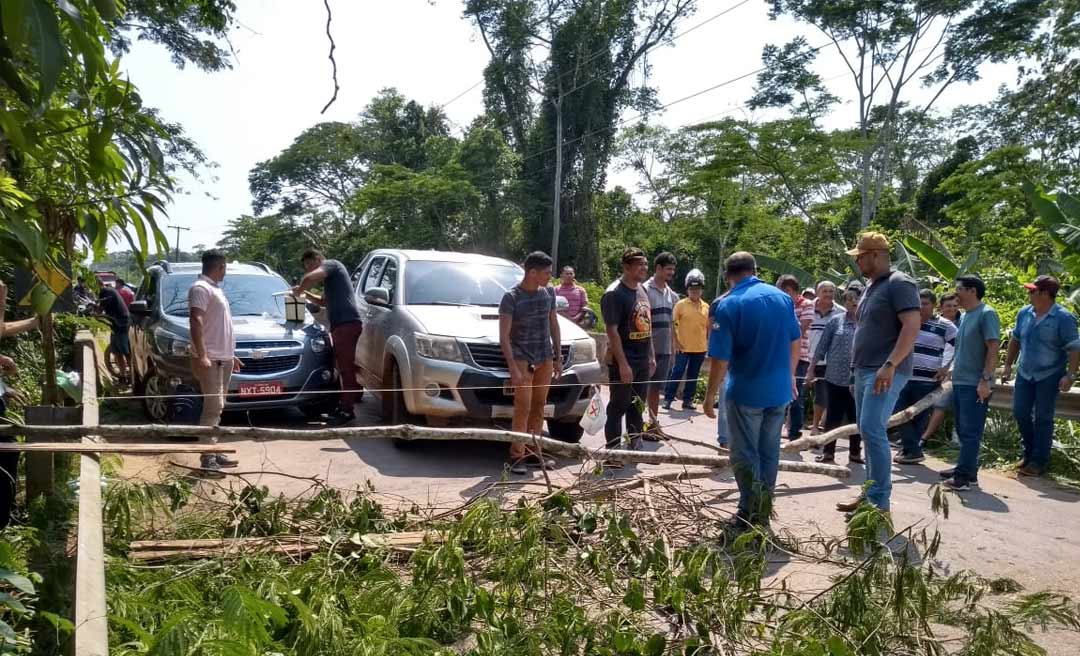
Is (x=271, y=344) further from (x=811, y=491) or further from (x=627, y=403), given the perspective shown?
(x=811, y=491)

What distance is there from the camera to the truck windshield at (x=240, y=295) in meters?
8.77

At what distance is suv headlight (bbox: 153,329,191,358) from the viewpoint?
7.81 metres

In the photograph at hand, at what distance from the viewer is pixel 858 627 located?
3.29 meters

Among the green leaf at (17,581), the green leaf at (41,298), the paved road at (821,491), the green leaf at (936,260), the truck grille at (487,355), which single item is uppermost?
the green leaf at (936,260)

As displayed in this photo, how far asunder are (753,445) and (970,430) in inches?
108

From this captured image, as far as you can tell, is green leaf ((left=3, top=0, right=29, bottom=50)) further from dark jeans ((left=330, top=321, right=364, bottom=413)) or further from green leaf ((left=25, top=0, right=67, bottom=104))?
dark jeans ((left=330, top=321, right=364, bottom=413))

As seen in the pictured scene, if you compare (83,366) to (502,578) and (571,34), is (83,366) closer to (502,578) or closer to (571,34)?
(502,578)

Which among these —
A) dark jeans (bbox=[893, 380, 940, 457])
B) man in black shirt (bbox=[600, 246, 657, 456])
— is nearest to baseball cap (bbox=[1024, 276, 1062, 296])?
dark jeans (bbox=[893, 380, 940, 457])

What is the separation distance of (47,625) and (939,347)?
7.71 metres

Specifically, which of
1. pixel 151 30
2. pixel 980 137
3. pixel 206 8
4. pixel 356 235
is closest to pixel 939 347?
pixel 206 8

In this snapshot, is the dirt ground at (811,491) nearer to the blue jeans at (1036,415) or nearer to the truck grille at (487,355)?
the blue jeans at (1036,415)

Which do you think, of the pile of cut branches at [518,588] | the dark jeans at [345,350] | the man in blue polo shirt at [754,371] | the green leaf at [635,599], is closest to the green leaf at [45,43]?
the pile of cut branches at [518,588]

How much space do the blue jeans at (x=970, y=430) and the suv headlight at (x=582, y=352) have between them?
10.7 ft

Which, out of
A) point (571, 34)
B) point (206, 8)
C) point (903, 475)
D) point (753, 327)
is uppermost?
point (571, 34)
